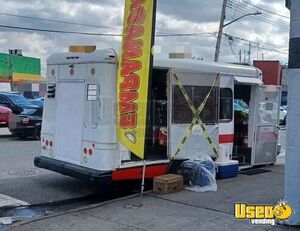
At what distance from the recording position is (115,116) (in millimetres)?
8555

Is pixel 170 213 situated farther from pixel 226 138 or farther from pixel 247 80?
pixel 247 80

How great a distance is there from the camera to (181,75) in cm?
961

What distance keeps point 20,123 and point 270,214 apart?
13.3 m

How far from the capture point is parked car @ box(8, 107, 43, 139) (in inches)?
728

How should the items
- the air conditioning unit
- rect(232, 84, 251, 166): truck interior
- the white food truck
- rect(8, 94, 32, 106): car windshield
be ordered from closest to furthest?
1. the white food truck
2. rect(232, 84, 251, 166): truck interior
3. rect(8, 94, 32, 106): car windshield
4. the air conditioning unit

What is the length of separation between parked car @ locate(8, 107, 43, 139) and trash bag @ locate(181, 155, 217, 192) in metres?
10.4

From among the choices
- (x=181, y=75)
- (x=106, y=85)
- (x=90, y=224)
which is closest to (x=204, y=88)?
(x=181, y=75)

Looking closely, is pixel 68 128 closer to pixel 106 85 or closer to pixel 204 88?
pixel 106 85

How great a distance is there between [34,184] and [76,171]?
1705mm

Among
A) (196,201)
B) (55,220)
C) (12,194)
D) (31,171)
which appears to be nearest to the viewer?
(55,220)

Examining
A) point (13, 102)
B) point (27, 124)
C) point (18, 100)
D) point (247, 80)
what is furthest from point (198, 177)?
point (18, 100)

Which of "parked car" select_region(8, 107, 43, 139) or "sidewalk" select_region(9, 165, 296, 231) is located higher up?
"parked car" select_region(8, 107, 43, 139)

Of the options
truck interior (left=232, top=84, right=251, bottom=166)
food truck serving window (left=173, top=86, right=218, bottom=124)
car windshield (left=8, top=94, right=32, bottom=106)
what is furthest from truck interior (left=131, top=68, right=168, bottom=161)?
car windshield (left=8, top=94, right=32, bottom=106)

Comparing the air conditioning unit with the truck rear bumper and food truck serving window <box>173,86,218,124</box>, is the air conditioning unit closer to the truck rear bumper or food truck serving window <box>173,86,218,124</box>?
the truck rear bumper
